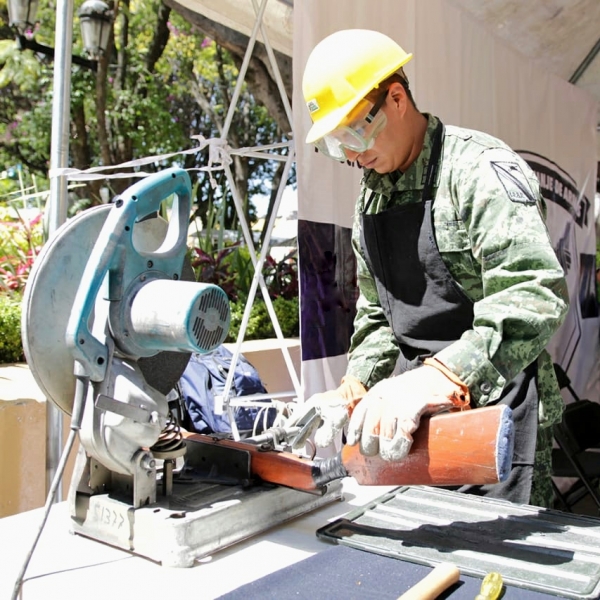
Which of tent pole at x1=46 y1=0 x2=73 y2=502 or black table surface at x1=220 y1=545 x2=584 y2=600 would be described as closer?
black table surface at x1=220 y1=545 x2=584 y2=600

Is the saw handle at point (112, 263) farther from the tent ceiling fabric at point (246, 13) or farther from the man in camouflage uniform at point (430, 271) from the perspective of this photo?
the tent ceiling fabric at point (246, 13)

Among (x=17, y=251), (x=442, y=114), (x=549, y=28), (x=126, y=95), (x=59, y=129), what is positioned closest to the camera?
(x=59, y=129)

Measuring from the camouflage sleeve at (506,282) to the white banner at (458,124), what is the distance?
1251mm

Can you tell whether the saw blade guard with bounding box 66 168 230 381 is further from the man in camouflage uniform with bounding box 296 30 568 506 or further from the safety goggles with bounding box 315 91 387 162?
the safety goggles with bounding box 315 91 387 162

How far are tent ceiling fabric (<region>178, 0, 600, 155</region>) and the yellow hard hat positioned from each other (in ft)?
6.19

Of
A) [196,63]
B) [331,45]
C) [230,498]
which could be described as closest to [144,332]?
[230,498]

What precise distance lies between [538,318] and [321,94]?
→ 0.60 metres

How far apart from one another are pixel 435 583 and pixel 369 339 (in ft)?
2.54

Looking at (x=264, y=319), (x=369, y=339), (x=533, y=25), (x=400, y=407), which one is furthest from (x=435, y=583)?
(x=533, y=25)

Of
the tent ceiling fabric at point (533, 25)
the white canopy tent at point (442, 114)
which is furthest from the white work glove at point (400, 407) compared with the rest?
the tent ceiling fabric at point (533, 25)

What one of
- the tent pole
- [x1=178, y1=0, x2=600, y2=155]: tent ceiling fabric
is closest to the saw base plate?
the tent pole

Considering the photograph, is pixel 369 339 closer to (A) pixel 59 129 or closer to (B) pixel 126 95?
(A) pixel 59 129

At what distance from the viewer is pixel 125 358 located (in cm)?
115

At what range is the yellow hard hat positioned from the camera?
4.25 feet
